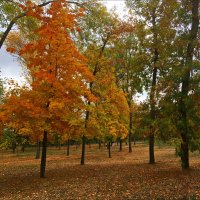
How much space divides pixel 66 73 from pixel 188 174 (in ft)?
30.2

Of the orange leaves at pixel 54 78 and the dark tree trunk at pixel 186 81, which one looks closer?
the dark tree trunk at pixel 186 81

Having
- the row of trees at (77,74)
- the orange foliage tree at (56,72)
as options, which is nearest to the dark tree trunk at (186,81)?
the row of trees at (77,74)

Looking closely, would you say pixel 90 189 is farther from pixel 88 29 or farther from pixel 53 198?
pixel 88 29

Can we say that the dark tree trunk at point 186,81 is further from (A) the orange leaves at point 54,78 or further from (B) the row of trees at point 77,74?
(A) the orange leaves at point 54,78

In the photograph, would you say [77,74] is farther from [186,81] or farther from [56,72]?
[186,81]

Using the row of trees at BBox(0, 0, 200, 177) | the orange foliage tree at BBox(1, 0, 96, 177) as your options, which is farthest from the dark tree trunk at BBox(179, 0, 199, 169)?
the orange foliage tree at BBox(1, 0, 96, 177)

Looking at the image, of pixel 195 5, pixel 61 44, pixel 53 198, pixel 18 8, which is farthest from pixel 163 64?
pixel 53 198

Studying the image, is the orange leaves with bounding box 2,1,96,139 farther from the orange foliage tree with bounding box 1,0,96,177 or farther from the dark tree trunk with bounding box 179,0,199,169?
the dark tree trunk with bounding box 179,0,199,169

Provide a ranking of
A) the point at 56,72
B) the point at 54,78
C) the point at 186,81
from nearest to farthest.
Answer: the point at 186,81, the point at 54,78, the point at 56,72

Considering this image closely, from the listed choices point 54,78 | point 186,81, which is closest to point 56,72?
point 54,78

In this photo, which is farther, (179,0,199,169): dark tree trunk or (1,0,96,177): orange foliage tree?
(1,0,96,177): orange foliage tree

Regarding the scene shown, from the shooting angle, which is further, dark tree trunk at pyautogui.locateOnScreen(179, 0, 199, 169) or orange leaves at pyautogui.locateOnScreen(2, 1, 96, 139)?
orange leaves at pyautogui.locateOnScreen(2, 1, 96, 139)

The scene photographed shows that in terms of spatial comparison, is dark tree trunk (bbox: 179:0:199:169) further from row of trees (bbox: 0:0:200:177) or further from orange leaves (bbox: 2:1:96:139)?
orange leaves (bbox: 2:1:96:139)

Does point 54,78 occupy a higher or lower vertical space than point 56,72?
lower
